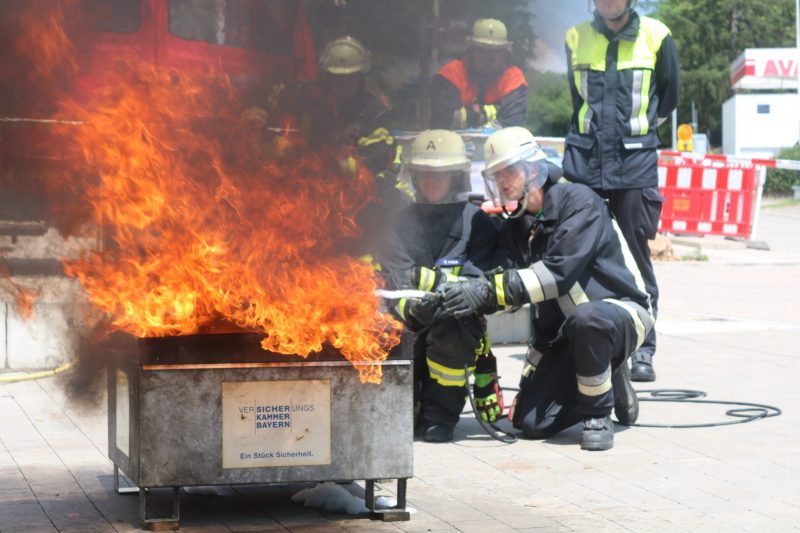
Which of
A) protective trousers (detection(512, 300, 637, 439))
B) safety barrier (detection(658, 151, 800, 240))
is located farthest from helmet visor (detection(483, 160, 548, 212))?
safety barrier (detection(658, 151, 800, 240))

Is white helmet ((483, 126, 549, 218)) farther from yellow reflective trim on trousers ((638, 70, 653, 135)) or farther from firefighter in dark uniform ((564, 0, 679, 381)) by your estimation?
yellow reflective trim on trousers ((638, 70, 653, 135))

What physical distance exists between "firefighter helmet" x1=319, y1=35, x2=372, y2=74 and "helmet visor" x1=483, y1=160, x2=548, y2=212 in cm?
203

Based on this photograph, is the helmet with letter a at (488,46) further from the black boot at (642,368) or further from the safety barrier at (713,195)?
the safety barrier at (713,195)

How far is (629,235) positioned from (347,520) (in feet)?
10.9

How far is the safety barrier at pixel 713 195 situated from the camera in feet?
59.7

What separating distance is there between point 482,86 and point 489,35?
1.59ft

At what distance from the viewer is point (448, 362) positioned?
20.2ft

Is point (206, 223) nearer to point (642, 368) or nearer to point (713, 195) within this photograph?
point (642, 368)

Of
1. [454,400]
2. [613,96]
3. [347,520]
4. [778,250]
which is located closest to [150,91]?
[347,520]

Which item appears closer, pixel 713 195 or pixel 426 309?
pixel 426 309

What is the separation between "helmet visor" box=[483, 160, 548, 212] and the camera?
6.09 meters

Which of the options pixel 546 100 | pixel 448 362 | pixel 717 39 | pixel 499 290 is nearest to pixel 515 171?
pixel 499 290

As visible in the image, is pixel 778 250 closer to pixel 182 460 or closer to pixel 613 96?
pixel 613 96

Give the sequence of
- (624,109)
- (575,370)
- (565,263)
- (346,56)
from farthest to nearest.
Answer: (624,109) → (575,370) → (565,263) → (346,56)
